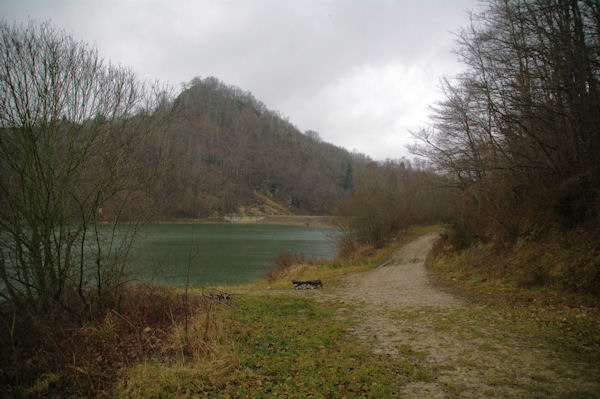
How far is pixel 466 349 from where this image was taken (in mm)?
5328

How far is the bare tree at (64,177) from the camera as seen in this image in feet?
19.6

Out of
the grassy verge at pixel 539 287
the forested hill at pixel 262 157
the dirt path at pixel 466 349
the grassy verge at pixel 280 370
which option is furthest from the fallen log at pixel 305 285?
the forested hill at pixel 262 157

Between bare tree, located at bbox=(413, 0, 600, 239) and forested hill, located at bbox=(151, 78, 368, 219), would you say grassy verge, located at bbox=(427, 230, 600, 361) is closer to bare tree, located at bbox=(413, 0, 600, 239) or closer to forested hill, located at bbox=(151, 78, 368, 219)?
bare tree, located at bbox=(413, 0, 600, 239)

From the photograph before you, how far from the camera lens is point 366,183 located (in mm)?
26453

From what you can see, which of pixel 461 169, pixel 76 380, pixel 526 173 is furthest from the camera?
pixel 461 169

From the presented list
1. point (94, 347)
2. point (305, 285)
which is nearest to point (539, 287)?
point (305, 285)

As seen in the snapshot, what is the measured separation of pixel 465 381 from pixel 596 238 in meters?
6.82

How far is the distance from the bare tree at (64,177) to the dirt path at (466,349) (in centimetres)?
562

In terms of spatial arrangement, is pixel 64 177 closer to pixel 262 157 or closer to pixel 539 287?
pixel 539 287

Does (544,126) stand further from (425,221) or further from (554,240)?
(425,221)

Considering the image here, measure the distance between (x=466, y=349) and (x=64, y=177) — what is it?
302 inches

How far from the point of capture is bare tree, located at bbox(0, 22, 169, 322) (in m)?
5.97

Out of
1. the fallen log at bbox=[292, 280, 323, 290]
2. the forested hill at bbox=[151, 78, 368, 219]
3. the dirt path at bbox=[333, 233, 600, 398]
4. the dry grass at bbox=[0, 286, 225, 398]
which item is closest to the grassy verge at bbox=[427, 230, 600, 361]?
the dirt path at bbox=[333, 233, 600, 398]

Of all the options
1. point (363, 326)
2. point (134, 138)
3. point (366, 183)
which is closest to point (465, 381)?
point (363, 326)
